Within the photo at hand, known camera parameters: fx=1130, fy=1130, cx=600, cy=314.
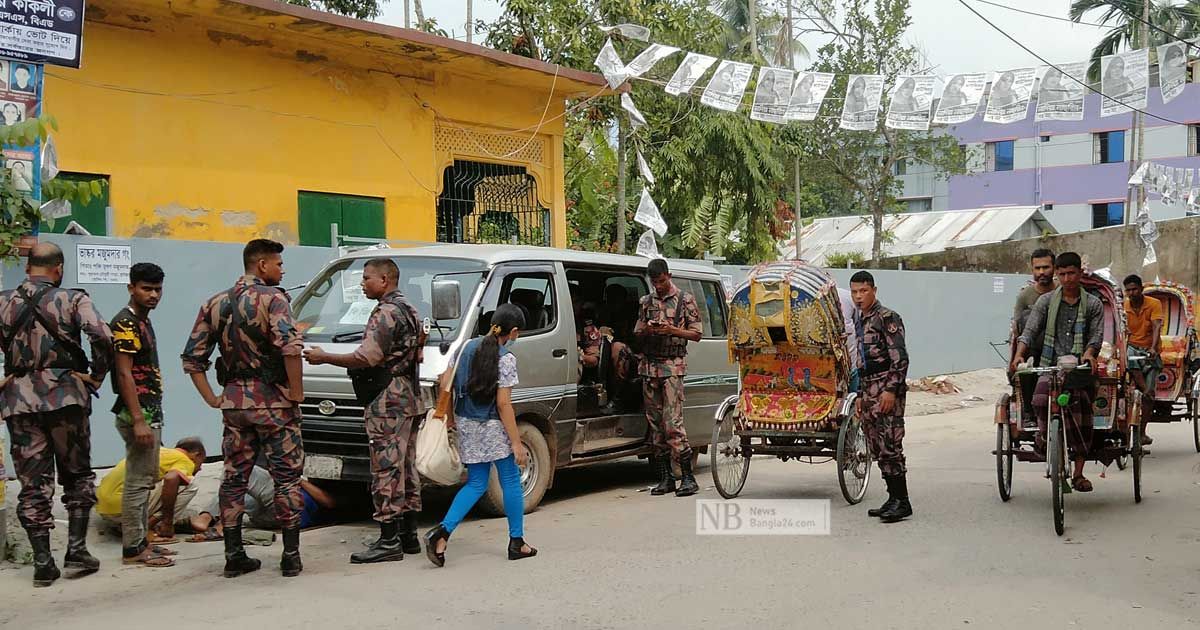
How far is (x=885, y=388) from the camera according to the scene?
8.39 metres

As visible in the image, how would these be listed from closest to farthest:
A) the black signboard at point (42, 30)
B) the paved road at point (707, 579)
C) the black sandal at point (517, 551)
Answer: the paved road at point (707, 579), the black signboard at point (42, 30), the black sandal at point (517, 551)

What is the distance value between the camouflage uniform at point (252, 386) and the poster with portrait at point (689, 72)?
9188 millimetres

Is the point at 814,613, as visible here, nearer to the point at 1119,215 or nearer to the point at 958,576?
the point at 958,576

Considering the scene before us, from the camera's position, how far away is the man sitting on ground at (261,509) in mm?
7871

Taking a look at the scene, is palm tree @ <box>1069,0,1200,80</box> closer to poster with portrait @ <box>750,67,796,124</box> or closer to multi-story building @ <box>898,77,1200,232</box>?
multi-story building @ <box>898,77,1200,232</box>

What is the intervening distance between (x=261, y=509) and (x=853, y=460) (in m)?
4.59

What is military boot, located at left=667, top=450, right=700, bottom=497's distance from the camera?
966 centimetres

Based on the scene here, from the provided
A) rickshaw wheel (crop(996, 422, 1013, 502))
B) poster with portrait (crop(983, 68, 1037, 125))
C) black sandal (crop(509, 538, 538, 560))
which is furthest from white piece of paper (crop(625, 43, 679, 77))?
black sandal (crop(509, 538, 538, 560))

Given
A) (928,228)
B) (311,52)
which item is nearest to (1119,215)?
(928,228)

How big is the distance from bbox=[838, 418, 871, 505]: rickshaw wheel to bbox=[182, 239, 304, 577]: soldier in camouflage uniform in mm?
4248

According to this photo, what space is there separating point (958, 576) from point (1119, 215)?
4326 cm

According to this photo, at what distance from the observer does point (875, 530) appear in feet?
26.3

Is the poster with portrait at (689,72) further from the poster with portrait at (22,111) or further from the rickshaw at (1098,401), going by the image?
the poster with portrait at (22,111)

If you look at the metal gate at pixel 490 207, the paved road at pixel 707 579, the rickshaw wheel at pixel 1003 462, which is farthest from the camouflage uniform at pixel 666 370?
the metal gate at pixel 490 207
